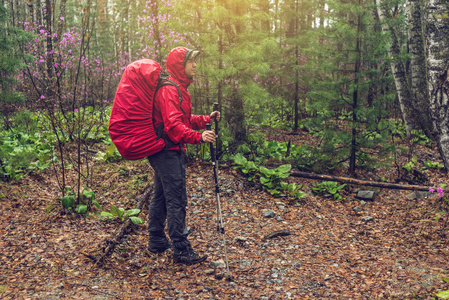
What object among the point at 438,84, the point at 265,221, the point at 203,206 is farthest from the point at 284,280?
the point at 438,84

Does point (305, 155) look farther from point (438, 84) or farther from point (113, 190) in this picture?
point (113, 190)

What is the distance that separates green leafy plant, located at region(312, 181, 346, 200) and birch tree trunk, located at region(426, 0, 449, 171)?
257 centimetres

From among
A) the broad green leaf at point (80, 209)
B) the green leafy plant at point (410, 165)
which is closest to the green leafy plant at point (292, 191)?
the green leafy plant at point (410, 165)

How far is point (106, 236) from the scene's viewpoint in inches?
175

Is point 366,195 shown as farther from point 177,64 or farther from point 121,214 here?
point 177,64

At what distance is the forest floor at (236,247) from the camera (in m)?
3.55

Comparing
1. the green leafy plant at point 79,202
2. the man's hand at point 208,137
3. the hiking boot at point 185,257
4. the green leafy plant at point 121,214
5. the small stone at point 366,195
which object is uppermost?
the man's hand at point 208,137

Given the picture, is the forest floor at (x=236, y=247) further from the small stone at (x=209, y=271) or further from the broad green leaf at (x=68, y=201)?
the broad green leaf at (x=68, y=201)

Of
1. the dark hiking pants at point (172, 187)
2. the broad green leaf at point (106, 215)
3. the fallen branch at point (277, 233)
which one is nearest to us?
the dark hiking pants at point (172, 187)

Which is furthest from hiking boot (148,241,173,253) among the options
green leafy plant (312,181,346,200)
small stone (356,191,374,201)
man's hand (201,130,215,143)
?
small stone (356,191,374,201)

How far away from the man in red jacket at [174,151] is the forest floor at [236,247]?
40 cm

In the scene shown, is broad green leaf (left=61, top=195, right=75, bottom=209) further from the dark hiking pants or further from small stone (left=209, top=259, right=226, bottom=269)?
small stone (left=209, top=259, right=226, bottom=269)

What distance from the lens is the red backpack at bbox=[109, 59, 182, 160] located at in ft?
12.1

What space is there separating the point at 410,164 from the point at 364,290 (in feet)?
18.2
